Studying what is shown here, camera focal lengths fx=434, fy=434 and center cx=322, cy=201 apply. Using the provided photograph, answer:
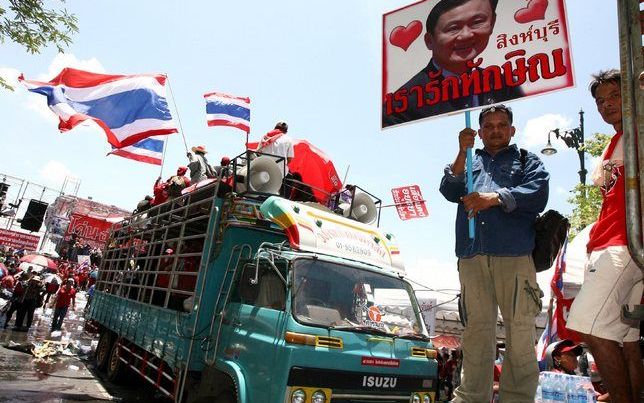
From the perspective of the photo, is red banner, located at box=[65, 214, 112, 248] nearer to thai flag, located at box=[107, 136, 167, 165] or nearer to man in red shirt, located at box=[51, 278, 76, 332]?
man in red shirt, located at box=[51, 278, 76, 332]

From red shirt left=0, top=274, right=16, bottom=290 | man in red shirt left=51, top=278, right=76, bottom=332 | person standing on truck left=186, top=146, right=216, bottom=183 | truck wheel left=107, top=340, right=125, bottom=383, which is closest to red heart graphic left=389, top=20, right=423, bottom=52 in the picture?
person standing on truck left=186, top=146, right=216, bottom=183

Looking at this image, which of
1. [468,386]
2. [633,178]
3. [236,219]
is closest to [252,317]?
[236,219]

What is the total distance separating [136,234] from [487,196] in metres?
7.45

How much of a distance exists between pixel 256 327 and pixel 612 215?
3.24 meters

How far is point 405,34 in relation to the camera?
3105 millimetres

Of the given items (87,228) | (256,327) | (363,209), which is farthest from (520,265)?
(87,228)

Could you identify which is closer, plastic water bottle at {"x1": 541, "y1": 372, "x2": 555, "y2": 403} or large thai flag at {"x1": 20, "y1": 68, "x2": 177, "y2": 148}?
plastic water bottle at {"x1": 541, "y1": 372, "x2": 555, "y2": 403}

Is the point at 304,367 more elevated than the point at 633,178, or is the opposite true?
the point at 633,178

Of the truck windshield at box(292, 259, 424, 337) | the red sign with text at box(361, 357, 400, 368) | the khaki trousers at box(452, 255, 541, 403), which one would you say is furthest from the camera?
the truck windshield at box(292, 259, 424, 337)

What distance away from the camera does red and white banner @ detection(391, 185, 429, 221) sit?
14672 mm

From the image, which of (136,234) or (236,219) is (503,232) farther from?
(136,234)

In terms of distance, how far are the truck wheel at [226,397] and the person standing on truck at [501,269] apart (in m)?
2.31

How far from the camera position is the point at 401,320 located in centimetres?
473

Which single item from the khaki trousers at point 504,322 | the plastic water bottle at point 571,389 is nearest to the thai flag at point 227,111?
the khaki trousers at point 504,322
